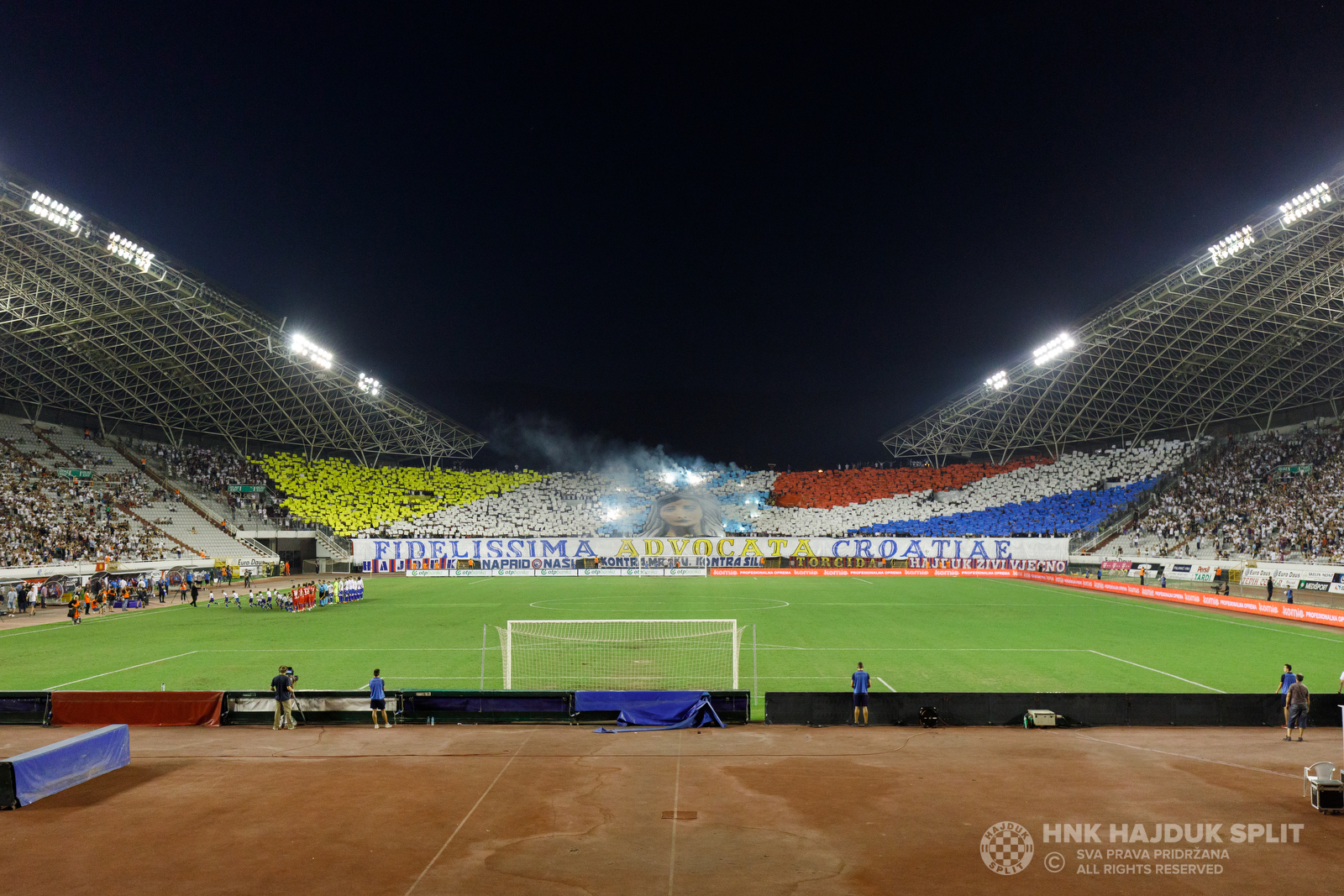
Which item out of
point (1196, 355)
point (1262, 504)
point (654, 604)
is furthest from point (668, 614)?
point (1196, 355)

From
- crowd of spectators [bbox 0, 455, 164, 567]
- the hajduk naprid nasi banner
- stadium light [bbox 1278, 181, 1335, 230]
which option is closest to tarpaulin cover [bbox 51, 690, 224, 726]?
crowd of spectators [bbox 0, 455, 164, 567]

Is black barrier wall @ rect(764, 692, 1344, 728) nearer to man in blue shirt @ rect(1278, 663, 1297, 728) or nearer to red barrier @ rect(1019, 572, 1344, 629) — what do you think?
man in blue shirt @ rect(1278, 663, 1297, 728)

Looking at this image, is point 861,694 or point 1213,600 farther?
point 1213,600

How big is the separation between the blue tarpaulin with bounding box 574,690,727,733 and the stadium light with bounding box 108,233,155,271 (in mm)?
31636

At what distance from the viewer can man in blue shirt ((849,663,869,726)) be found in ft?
47.3

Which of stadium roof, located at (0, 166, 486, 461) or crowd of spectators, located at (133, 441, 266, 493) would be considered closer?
stadium roof, located at (0, 166, 486, 461)

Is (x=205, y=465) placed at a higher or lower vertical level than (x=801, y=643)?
higher

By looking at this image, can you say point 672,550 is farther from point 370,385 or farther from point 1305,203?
point 1305,203

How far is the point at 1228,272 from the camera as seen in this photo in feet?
124

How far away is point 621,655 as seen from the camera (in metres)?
22.6

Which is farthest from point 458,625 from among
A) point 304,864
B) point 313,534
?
point 313,534

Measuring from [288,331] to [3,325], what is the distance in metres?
14.2

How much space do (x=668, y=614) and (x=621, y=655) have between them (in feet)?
31.5

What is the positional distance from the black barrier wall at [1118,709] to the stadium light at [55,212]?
3498 cm
